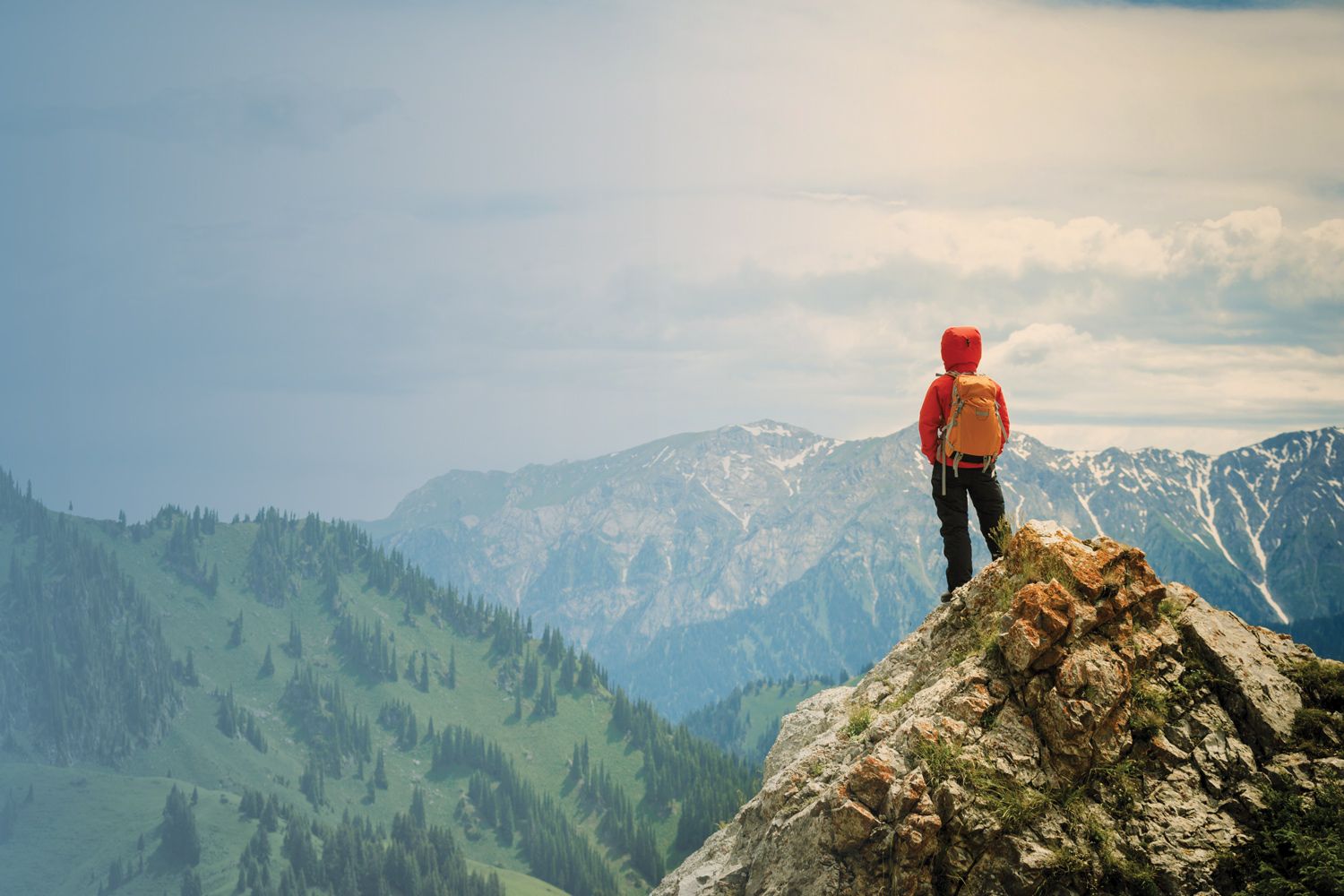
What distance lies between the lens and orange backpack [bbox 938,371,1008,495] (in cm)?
2008

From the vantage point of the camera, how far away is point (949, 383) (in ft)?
67.8

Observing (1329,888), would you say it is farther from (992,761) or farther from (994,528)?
(994,528)

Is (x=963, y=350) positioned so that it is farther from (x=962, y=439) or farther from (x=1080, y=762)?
(x=1080, y=762)

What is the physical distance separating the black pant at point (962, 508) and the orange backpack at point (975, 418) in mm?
485

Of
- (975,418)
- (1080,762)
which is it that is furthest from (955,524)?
(1080,762)

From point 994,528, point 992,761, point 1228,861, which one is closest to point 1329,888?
point 1228,861

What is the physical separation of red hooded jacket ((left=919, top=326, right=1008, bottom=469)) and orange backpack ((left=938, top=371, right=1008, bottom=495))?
0.38 meters

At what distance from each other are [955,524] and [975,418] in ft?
7.56

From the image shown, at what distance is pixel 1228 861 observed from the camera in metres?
15.2

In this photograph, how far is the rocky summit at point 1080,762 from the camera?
15.3m

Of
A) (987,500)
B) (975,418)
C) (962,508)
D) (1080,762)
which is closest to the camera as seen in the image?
(1080,762)

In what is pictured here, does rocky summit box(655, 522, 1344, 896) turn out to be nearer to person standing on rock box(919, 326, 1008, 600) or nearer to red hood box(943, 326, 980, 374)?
person standing on rock box(919, 326, 1008, 600)

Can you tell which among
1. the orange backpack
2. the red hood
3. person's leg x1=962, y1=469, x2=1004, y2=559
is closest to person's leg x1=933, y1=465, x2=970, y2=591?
person's leg x1=962, y1=469, x2=1004, y2=559

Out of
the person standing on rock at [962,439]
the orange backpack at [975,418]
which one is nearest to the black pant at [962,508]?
the person standing on rock at [962,439]
